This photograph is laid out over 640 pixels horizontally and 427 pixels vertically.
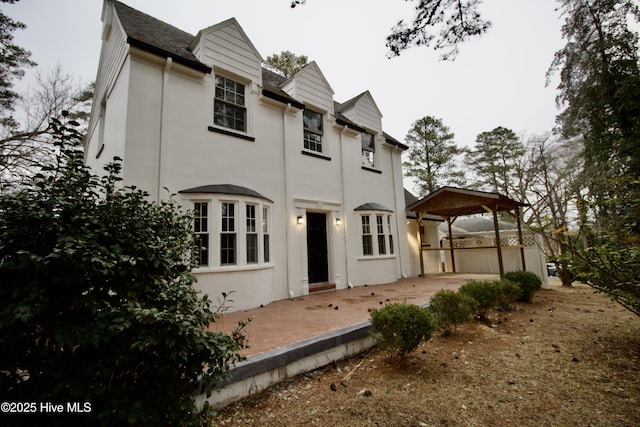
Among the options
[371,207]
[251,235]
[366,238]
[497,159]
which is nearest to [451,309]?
[251,235]

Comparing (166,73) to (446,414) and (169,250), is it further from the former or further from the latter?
(446,414)

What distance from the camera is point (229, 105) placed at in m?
7.02

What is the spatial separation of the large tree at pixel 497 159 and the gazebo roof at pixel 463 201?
36.0 ft

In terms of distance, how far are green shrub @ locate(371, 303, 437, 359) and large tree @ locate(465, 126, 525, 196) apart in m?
20.8

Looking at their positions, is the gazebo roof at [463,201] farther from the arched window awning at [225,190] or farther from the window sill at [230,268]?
the window sill at [230,268]

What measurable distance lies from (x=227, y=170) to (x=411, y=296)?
5.72 meters

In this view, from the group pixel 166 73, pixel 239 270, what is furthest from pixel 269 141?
pixel 239 270

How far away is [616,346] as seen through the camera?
12.6 ft

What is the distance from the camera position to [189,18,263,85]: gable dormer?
21.9 ft

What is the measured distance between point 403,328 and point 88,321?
9.96ft

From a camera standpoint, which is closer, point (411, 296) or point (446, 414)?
point (446, 414)

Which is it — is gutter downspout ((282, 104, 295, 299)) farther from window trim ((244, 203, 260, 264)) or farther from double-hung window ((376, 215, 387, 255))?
double-hung window ((376, 215, 387, 255))

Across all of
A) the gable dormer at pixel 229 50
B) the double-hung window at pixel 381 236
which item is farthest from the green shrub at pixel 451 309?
the gable dormer at pixel 229 50

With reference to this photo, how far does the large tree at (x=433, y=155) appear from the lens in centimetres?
2172
